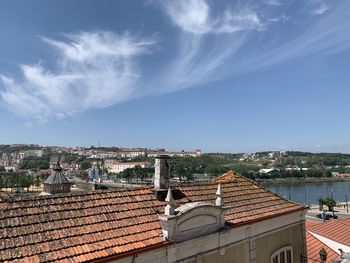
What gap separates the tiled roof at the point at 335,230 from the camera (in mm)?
16844

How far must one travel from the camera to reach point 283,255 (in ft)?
43.2

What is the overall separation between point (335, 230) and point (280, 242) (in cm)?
659

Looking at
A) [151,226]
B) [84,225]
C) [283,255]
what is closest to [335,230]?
[283,255]

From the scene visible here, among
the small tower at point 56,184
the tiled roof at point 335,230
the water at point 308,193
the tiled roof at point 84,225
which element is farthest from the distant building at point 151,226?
the water at point 308,193

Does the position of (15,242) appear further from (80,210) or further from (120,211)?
(120,211)

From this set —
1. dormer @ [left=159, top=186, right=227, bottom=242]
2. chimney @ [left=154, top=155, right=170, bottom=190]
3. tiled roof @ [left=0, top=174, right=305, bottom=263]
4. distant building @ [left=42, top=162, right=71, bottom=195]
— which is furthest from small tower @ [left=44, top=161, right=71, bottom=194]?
dormer @ [left=159, top=186, right=227, bottom=242]

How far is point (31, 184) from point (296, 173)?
411 ft

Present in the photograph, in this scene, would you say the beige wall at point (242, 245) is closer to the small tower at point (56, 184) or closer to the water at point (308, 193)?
the small tower at point (56, 184)

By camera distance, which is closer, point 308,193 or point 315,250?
point 315,250

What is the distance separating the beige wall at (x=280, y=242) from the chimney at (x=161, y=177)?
3.58 m

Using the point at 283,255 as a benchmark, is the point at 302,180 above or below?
below

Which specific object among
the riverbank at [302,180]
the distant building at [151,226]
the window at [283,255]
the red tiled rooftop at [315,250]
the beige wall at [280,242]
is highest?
the distant building at [151,226]

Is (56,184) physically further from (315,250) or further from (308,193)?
(308,193)

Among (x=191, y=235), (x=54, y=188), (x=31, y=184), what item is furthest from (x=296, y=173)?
(x=191, y=235)
